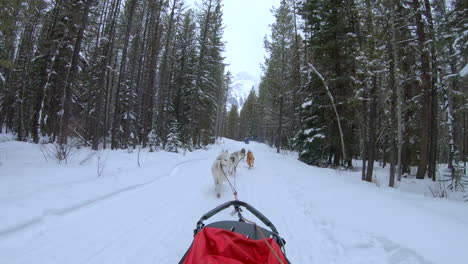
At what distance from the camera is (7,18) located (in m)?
7.56

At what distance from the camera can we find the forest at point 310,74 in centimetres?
893

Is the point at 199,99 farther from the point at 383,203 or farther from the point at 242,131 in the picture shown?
the point at 242,131

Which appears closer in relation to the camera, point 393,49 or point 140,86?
point 393,49

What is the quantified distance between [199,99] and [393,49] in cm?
1808

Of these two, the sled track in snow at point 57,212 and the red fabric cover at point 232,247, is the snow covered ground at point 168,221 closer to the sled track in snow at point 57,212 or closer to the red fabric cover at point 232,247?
the sled track in snow at point 57,212

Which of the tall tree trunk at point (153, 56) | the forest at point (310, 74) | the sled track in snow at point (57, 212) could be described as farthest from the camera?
the tall tree trunk at point (153, 56)

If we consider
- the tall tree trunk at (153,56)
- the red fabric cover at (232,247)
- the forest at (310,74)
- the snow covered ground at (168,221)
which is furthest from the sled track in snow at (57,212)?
the tall tree trunk at (153,56)

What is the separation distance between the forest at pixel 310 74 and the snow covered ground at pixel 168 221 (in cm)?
346

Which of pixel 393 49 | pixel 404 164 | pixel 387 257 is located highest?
pixel 393 49

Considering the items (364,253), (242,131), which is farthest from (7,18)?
(242,131)

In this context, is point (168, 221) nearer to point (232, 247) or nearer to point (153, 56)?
point (232, 247)

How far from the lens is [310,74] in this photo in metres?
15.1

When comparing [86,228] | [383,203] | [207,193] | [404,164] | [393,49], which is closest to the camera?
[86,228]

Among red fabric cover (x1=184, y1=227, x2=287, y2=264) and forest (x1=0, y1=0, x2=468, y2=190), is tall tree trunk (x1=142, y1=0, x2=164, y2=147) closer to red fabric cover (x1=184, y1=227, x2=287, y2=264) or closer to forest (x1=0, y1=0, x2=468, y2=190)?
forest (x1=0, y1=0, x2=468, y2=190)
